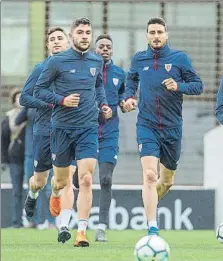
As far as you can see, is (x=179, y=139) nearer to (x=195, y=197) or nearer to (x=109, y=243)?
(x=109, y=243)

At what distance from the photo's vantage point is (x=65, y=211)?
39.5 feet

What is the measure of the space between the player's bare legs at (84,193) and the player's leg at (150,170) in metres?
0.50

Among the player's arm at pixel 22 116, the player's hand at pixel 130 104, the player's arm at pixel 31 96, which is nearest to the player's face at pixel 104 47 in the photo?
the player's arm at pixel 31 96

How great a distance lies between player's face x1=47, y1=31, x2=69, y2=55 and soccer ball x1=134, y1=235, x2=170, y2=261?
384 cm

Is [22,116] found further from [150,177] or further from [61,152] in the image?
[150,177]

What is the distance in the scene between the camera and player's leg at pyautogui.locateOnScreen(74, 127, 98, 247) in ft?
36.8

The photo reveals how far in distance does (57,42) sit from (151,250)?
13.2ft

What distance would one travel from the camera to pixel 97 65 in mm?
11648

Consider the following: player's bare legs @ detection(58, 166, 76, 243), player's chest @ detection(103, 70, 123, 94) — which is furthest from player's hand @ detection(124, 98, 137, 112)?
player's chest @ detection(103, 70, 123, 94)

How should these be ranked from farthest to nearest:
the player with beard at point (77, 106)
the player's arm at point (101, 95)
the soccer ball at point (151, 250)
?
the player's arm at point (101, 95) < the player with beard at point (77, 106) < the soccer ball at point (151, 250)

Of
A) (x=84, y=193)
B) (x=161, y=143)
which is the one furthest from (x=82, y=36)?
(x=84, y=193)

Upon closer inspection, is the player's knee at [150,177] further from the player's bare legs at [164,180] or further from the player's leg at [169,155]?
the player's bare legs at [164,180]

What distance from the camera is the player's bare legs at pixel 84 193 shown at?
11180mm

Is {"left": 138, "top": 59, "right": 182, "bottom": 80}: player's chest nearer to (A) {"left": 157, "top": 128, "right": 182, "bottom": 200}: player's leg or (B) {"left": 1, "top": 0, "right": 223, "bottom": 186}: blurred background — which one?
(A) {"left": 157, "top": 128, "right": 182, "bottom": 200}: player's leg
